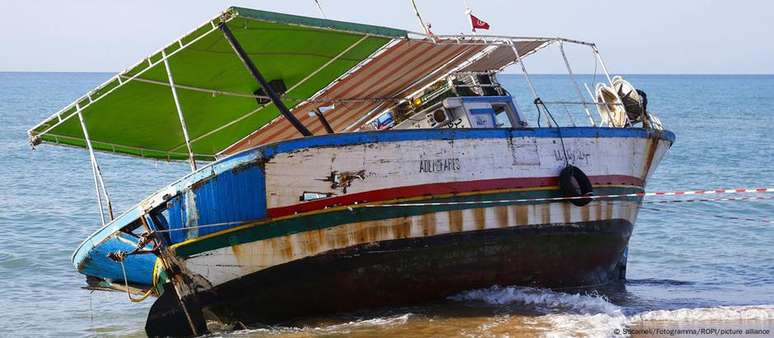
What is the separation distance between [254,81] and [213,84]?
0.57 meters

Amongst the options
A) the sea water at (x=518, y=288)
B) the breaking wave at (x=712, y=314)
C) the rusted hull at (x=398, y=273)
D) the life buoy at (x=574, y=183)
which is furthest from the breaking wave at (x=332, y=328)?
the breaking wave at (x=712, y=314)

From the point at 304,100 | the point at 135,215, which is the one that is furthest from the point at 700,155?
the point at 135,215

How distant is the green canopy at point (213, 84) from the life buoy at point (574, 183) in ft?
8.85

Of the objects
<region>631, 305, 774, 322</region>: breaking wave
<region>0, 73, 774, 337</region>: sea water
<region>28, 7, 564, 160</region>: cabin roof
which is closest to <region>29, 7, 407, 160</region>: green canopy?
<region>28, 7, 564, 160</region>: cabin roof

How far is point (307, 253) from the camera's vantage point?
11320 millimetres

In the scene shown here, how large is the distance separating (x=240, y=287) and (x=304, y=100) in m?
2.88

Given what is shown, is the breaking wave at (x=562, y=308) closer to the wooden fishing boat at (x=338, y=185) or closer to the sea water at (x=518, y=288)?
the sea water at (x=518, y=288)

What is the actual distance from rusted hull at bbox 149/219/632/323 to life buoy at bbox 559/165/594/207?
0.46 metres

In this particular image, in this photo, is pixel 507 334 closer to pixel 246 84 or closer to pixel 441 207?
pixel 441 207

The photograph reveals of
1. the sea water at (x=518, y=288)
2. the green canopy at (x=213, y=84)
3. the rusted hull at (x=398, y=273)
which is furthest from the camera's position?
the sea water at (x=518, y=288)

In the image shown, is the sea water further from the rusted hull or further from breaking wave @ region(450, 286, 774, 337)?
the rusted hull

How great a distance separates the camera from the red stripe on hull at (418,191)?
437 inches

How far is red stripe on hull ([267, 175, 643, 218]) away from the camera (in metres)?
11.1

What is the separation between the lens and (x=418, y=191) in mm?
11562
